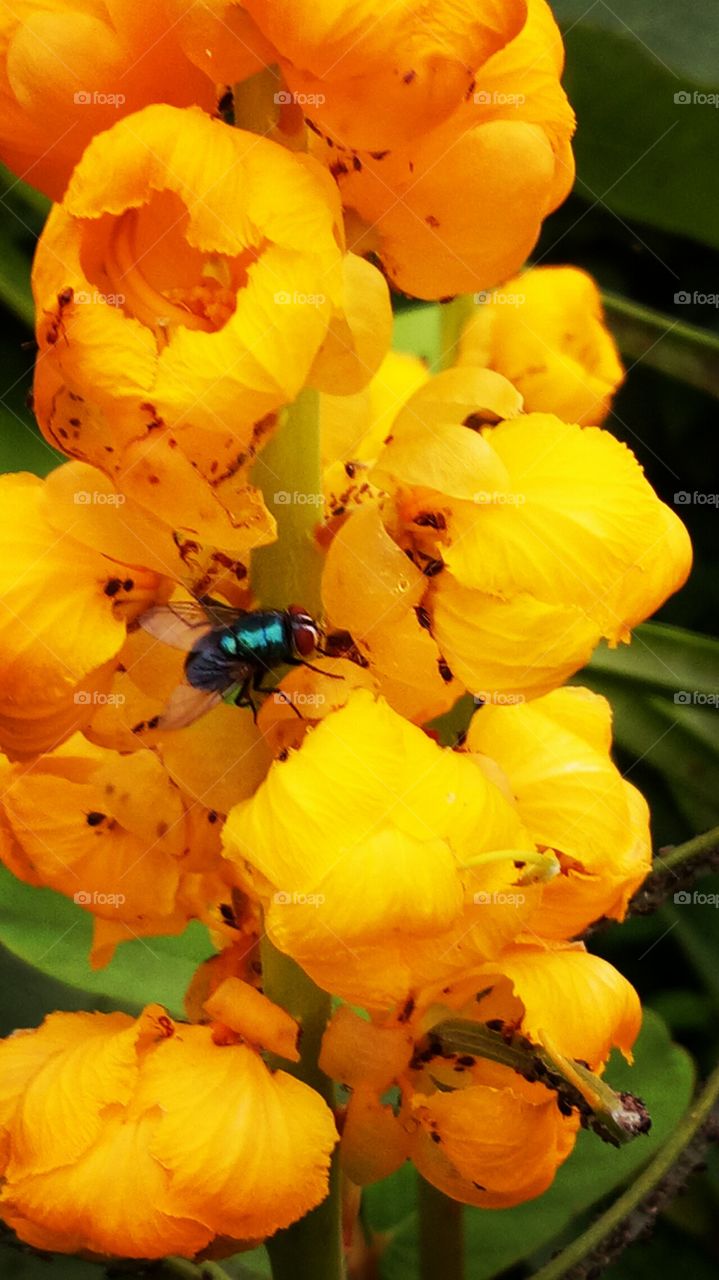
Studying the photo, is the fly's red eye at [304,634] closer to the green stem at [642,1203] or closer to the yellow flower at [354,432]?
the yellow flower at [354,432]

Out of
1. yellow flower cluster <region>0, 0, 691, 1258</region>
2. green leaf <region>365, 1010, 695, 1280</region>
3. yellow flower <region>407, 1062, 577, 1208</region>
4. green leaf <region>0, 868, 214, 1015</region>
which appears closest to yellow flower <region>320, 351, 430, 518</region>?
yellow flower cluster <region>0, 0, 691, 1258</region>

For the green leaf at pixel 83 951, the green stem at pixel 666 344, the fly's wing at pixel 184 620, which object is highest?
the fly's wing at pixel 184 620

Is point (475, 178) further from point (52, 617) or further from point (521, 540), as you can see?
point (52, 617)

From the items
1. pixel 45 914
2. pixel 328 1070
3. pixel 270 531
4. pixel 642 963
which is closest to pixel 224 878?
pixel 328 1070

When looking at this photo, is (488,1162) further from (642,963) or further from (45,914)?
(642,963)

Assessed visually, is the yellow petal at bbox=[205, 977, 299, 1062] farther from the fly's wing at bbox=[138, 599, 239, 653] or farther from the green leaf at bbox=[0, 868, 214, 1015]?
the green leaf at bbox=[0, 868, 214, 1015]

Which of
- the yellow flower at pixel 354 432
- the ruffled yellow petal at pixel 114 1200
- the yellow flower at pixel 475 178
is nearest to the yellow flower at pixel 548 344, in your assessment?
the yellow flower at pixel 354 432
